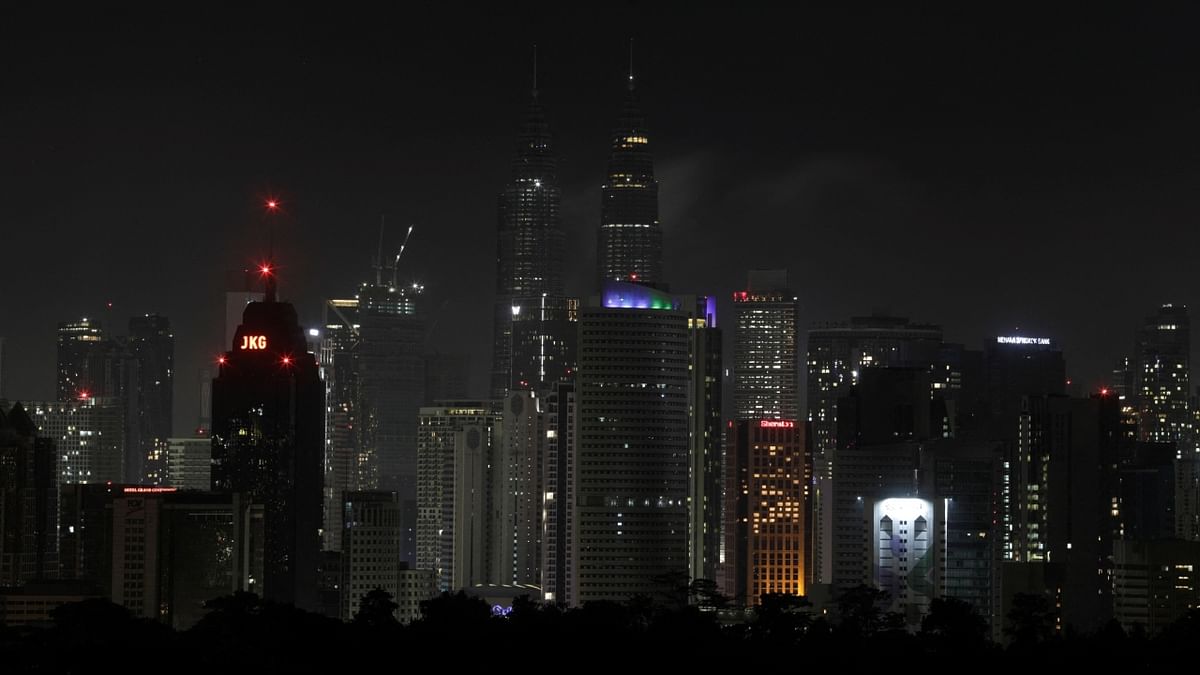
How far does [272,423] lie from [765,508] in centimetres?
1807

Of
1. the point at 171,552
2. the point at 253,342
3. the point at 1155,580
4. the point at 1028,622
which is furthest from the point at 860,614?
the point at 253,342

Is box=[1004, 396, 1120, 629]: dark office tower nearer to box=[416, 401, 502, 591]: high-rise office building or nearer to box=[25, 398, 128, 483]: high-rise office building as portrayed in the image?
box=[416, 401, 502, 591]: high-rise office building

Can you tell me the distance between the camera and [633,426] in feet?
265

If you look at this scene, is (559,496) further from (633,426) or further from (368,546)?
(368,546)

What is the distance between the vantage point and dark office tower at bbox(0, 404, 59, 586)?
67.9 meters

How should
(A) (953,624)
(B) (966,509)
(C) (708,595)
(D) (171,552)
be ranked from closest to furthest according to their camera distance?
(A) (953,624) → (C) (708,595) → (D) (171,552) → (B) (966,509)

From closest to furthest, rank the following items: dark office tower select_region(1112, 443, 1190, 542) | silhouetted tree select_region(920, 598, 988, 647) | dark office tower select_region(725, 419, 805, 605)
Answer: silhouetted tree select_region(920, 598, 988, 647), dark office tower select_region(1112, 443, 1190, 542), dark office tower select_region(725, 419, 805, 605)

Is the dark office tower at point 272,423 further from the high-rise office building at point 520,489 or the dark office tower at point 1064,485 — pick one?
the dark office tower at point 1064,485

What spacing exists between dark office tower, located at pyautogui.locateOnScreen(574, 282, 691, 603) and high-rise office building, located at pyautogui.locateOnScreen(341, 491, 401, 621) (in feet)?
19.5

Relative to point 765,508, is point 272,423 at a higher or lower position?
higher

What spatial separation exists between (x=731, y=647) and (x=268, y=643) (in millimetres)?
7429

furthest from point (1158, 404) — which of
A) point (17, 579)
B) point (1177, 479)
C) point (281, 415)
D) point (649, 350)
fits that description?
point (17, 579)

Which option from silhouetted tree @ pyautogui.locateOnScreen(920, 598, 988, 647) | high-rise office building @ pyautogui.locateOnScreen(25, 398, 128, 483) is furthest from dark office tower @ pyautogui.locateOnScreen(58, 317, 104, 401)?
silhouetted tree @ pyautogui.locateOnScreen(920, 598, 988, 647)

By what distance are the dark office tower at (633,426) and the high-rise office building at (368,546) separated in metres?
5.95
